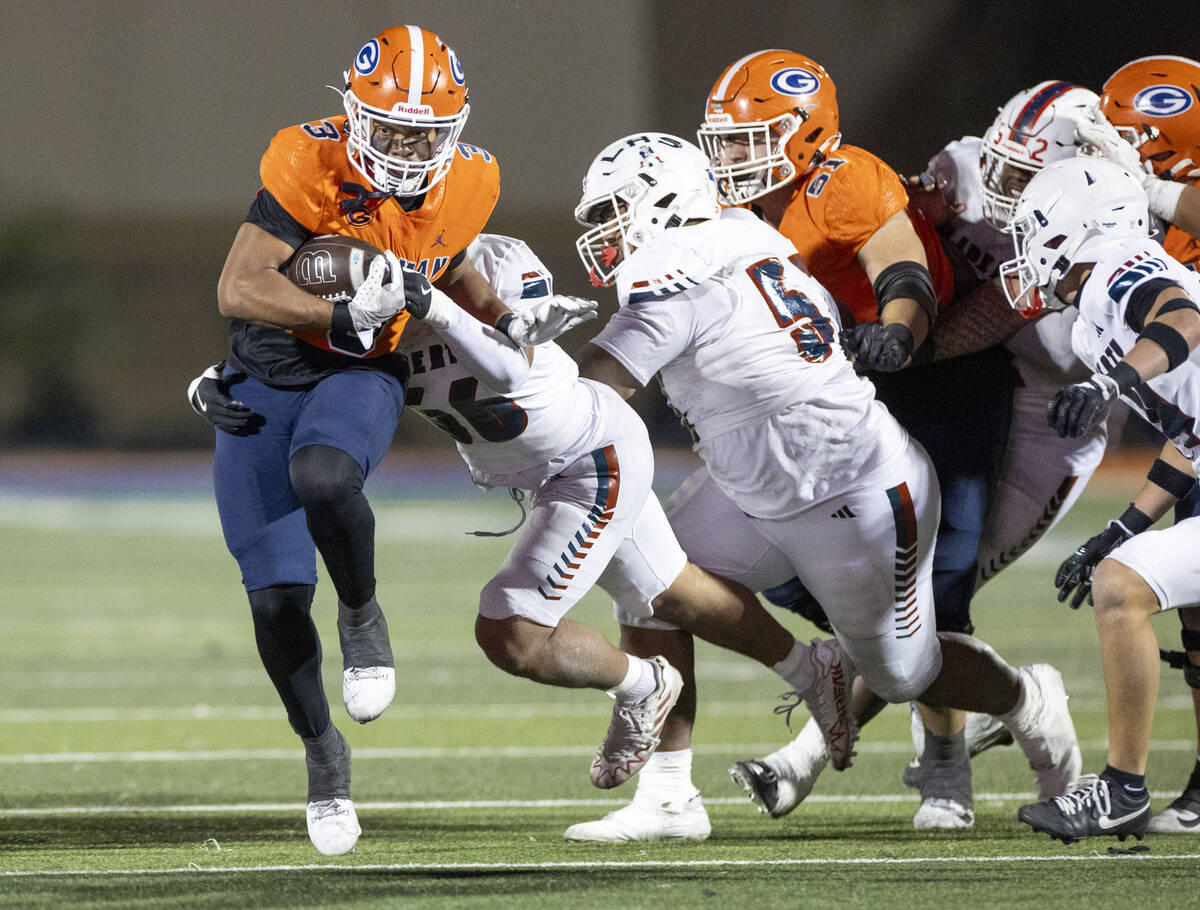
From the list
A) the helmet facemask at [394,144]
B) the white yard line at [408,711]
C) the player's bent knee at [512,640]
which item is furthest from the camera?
the white yard line at [408,711]

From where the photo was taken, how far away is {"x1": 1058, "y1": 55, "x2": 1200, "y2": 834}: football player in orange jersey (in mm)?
3768

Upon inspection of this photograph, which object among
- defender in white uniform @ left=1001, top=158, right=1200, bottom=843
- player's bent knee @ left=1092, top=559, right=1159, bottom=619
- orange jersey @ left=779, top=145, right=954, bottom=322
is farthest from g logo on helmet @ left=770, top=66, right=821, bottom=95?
player's bent knee @ left=1092, top=559, right=1159, bottom=619

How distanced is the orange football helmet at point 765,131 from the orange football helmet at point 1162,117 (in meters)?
0.74

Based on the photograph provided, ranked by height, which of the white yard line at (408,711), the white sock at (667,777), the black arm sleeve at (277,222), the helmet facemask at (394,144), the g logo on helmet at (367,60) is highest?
the g logo on helmet at (367,60)

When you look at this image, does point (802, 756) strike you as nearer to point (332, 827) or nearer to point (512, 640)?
point (512, 640)

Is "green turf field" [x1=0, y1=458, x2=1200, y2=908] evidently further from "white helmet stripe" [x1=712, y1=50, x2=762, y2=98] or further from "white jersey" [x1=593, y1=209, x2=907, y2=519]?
"white helmet stripe" [x1=712, y1=50, x2=762, y2=98]

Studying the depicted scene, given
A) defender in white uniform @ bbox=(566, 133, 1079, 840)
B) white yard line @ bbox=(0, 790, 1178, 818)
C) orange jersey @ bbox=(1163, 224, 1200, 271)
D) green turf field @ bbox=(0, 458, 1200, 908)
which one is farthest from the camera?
white yard line @ bbox=(0, 790, 1178, 818)

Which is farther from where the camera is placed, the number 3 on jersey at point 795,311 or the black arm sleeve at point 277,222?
the number 3 on jersey at point 795,311

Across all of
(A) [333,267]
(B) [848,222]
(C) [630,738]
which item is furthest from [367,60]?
(C) [630,738]

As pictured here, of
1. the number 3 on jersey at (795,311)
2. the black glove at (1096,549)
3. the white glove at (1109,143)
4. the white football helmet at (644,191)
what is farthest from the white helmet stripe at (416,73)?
the black glove at (1096,549)

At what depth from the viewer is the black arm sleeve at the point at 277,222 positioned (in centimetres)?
346

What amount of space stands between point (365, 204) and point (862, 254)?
1.22 m

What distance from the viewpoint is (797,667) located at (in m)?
3.98

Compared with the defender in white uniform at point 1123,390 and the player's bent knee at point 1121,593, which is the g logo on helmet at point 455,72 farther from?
the player's bent knee at point 1121,593
